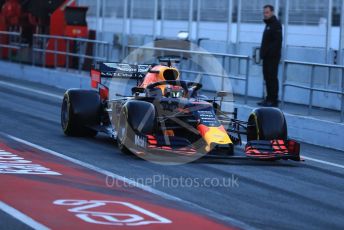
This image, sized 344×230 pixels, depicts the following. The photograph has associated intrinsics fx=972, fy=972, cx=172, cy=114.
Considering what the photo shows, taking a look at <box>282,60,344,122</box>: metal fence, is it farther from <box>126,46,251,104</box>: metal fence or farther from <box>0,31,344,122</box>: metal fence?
<box>126,46,251,104</box>: metal fence

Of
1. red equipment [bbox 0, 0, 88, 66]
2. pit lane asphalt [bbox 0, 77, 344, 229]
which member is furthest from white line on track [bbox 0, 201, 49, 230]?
red equipment [bbox 0, 0, 88, 66]

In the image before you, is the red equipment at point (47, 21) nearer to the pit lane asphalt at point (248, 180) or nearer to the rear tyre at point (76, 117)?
the pit lane asphalt at point (248, 180)

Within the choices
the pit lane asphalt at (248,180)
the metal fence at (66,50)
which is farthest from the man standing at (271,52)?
the metal fence at (66,50)

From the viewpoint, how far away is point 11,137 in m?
14.5

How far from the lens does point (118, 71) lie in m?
15.1

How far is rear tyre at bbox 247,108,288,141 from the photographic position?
12.9 m

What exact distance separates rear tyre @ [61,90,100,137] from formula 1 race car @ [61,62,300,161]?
6.4 inches

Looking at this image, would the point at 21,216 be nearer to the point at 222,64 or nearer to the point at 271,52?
the point at 271,52

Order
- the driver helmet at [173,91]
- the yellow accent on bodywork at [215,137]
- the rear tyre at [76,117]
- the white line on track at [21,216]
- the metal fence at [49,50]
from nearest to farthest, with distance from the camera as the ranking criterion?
the white line on track at [21,216] < the yellow accent on bodywork at [215,137] < the driver helmet at [173,91] < the rear tyre at [76,117] < the metal fence at [49,50]

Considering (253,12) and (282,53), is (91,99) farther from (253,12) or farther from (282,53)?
(253,12)

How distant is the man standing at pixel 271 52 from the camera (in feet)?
61.5

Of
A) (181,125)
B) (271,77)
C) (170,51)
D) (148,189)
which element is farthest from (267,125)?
(170,51)

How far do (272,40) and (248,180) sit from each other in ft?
26.1

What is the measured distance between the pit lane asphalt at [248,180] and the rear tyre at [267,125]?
15.3 inches
